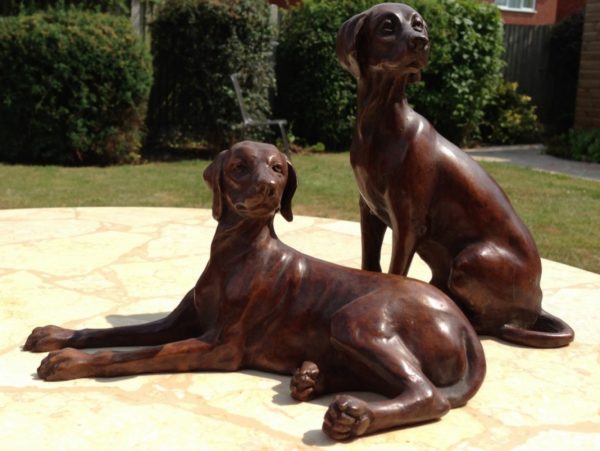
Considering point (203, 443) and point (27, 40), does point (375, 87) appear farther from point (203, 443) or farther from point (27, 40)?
point (27, 40)

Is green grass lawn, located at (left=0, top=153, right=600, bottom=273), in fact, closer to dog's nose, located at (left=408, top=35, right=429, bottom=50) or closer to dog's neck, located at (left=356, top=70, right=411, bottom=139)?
dog's neck, located at (left=356, top=70, right=411, bottom=139)

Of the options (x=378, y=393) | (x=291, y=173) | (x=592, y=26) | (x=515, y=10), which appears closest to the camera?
(x=378, y=393)

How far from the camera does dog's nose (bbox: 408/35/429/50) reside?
3227 mm

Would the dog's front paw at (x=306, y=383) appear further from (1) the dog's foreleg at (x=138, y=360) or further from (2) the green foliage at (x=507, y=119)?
(2) the green foliage at (x=507, y=119)

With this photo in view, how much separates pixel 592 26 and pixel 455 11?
312cm

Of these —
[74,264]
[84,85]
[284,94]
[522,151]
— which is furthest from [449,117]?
[74,264]

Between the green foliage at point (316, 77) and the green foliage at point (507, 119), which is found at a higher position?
the green foliage at point (316, 77)

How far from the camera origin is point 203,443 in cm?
261

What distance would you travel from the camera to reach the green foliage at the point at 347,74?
1378 cm

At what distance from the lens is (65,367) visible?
308 cm

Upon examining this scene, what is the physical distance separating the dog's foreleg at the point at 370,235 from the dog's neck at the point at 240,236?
3.23 ft

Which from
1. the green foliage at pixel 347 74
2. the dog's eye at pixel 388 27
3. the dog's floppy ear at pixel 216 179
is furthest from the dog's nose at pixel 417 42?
the green foliage at pixel 347 74

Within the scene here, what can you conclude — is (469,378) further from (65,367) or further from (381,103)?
(65,367)

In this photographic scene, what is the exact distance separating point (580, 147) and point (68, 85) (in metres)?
9.78
